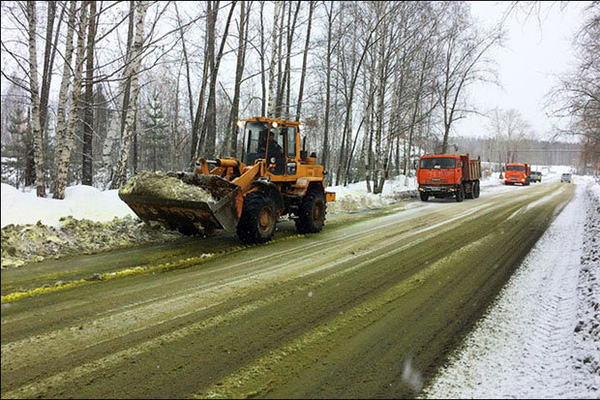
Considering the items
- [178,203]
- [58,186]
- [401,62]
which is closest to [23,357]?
[178,203]

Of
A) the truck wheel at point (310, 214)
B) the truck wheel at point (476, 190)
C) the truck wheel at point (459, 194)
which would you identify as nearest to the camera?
the truck wheel at point (310, 214)

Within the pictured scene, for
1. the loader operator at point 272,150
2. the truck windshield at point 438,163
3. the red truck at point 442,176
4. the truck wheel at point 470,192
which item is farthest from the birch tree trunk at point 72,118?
the truck wheel at point 470,192

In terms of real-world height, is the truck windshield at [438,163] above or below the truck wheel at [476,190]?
above

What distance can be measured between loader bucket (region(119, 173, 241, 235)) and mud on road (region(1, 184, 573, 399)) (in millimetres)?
623

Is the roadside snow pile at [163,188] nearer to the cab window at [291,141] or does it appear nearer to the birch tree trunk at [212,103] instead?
the cab window at [291,141]

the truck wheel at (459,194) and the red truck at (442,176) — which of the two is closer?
the red truck at (442,176)

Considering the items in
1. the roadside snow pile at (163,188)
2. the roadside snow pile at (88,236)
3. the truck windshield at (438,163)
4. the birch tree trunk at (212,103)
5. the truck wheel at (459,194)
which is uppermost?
the birch tree trunk at (212,103)

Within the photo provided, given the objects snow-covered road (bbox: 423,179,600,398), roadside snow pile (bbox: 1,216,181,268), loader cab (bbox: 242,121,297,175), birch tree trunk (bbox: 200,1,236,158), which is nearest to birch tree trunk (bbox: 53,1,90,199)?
roadside snow pile (bbox: 1,216,181,268)

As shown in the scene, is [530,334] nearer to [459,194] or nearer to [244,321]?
[244,321]

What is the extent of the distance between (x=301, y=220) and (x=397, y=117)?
12717mm

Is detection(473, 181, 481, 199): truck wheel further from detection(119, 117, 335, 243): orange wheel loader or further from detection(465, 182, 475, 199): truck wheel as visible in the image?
detection(119, 117, 335, 243): orange wheel loader

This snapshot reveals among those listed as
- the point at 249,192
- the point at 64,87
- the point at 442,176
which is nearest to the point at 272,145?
the point at 249,192

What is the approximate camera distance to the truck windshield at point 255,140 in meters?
8.33

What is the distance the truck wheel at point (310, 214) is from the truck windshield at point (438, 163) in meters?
12.5
